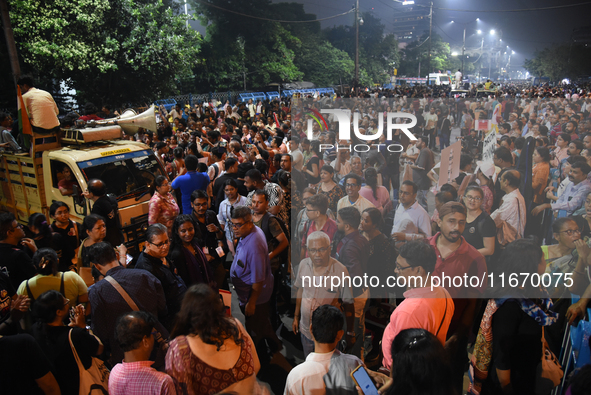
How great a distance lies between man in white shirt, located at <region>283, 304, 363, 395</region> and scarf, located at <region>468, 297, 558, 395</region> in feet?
3.38

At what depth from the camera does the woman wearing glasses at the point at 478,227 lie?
13.4 feet

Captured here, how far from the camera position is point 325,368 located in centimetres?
224

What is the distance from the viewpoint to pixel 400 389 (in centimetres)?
187

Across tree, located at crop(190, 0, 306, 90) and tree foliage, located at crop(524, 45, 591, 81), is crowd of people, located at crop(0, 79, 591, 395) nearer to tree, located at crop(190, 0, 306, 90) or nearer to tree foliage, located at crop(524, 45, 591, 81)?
tree, located at crop(190, 0, 306, 90)

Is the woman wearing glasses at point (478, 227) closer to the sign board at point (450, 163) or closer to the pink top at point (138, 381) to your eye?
the sign board at point (450, 163)

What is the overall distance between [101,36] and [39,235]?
13465mm

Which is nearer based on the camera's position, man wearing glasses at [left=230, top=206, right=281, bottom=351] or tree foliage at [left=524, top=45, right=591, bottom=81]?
man wearing glasses at [left=230, top=206, right=281, bottom=351]

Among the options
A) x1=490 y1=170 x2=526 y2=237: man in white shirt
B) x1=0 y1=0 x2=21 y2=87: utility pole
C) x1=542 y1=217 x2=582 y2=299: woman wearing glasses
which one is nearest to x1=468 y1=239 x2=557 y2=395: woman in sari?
x1=542 y1=217 x2=582 y2=299: woman wearing glasses

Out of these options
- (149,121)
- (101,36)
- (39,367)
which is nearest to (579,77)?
(101,36)

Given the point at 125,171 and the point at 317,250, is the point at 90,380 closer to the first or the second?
the point at 317,250

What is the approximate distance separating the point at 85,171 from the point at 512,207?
18.1 ft

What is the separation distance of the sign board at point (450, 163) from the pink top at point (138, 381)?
477 cm

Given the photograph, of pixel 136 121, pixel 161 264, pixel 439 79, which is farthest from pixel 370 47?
pixel 161 264

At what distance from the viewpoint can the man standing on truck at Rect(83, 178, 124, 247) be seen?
4641 millimetres
